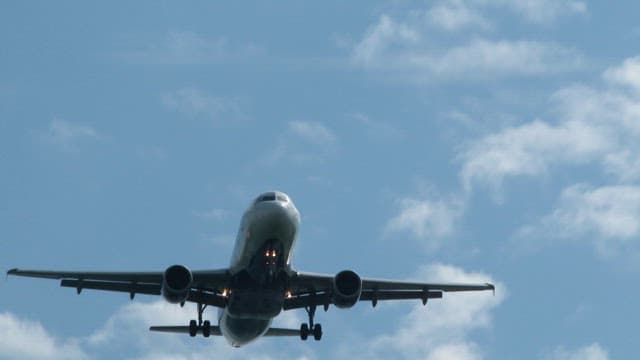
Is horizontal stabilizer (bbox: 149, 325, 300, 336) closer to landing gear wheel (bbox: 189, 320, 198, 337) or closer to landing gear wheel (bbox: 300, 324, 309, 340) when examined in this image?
landing gear wheel (bbox: 189, 320, 198, 337)

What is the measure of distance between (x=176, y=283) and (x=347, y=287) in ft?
22.8

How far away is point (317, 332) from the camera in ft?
181

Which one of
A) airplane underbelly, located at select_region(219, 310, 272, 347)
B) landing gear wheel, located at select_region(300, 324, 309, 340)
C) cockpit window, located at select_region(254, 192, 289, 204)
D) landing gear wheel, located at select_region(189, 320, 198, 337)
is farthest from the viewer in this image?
landing gear wheel, located at select_region(189, 320, 198, 337)

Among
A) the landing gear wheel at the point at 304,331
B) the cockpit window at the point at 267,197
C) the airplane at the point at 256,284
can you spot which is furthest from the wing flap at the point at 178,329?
the cockpit window at the point at 267,197

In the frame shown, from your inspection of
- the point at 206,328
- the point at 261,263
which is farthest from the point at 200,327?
the point at 261,263

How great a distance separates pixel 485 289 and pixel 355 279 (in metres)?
8.13

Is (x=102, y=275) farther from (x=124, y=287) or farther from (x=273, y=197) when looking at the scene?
(x=273, y=197)

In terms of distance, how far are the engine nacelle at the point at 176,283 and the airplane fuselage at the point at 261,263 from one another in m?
2.02

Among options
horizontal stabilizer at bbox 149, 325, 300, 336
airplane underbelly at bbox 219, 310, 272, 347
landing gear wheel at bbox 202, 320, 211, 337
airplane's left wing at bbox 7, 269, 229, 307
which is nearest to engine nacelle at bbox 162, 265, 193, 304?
airplane's left wing at bbox 7, 269, 229, 307

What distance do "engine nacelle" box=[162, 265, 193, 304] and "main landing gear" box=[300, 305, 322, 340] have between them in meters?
6.33

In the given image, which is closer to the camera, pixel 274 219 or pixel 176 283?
pixel 274 219

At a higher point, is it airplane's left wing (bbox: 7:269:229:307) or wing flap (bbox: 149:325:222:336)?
airplane's left wing (bbox: 7:269:229:307)

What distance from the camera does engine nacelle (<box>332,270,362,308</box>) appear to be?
51594mm

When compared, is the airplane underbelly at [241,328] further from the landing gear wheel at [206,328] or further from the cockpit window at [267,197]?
the cockpit window at [267,197]
